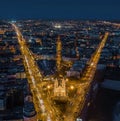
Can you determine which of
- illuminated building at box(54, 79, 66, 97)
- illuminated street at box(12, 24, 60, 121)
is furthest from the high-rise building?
illuminated building at box(54, 79, 66, 97)

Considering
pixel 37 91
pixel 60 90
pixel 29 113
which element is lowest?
pixel 37 91

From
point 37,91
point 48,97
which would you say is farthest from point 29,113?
point 37,91

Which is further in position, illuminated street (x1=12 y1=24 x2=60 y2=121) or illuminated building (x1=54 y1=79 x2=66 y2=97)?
illuminated building (x1=54 y1=79 x2=66 y2=97)

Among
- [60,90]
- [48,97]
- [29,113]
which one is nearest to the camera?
[29,113]

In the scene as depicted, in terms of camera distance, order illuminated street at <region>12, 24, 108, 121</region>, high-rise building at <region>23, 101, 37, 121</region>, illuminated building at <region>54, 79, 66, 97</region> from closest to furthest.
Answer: high-rise building at <region>23, 101, 37, 121</region>, illuminated street at <region>12, 24, 108, 121</region>, illuminated building at <region>54, 79, 66, 97</region>

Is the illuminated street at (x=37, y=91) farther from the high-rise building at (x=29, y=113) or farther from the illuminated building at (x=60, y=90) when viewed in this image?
the illuminated building at (x=60, y=90)

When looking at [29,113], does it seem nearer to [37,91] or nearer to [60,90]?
[60,90]

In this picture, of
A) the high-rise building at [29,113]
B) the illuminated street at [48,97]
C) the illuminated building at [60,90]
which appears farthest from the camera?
the illuminated building at [60,90]

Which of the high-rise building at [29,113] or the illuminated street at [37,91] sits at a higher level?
the high-rise building at [29,113]

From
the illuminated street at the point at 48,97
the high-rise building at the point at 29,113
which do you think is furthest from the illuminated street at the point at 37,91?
the high-rise building at the point at 29,113

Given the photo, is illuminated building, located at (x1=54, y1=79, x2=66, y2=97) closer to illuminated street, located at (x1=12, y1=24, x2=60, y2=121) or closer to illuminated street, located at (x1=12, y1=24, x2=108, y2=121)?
illuminated street, located at (x1=12, y1=24, x2=108, y2=121)

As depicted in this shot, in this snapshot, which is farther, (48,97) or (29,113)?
(48,97)
